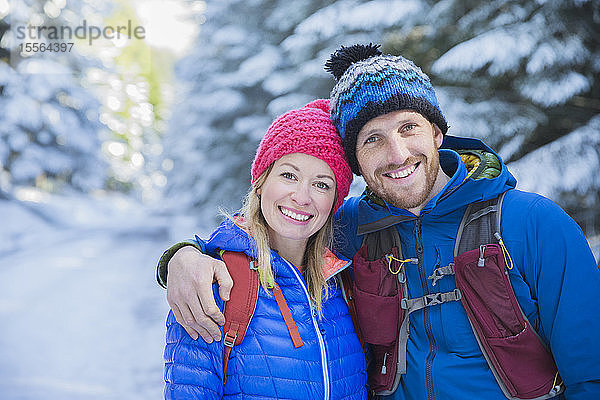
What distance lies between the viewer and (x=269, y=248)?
226cm

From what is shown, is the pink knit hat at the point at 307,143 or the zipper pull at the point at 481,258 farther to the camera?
the pink knit hat at the point at 307,143

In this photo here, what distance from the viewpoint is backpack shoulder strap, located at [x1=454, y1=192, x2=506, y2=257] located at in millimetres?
2027

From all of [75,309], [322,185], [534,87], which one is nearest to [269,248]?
[322,185]

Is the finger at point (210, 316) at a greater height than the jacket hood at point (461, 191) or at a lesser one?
lesser

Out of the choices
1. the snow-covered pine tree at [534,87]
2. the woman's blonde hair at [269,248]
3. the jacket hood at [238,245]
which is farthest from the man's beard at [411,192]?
the snow-covered pine tree at [534,87]

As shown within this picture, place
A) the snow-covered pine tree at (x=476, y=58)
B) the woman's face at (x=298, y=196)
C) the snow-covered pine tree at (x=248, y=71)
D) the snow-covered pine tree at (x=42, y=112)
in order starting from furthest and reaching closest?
1. the snow-covered pine tree at (x=42, y=112)
2. the snow-covered pine tree at (x=248, y=71)
3. the snow-covered pine tree at (x=476, y=58)
4. the woman's face at (x=298, y=196)

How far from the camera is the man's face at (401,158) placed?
223 cm

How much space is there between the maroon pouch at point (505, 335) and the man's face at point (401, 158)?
39 centimetres

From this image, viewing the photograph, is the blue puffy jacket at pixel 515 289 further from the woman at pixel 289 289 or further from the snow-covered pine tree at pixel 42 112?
the snow-covered pine tree at pixel 42 112

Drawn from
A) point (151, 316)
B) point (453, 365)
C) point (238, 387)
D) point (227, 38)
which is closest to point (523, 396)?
point (453, 365)

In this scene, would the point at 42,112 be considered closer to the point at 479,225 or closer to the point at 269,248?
the point at 269,248

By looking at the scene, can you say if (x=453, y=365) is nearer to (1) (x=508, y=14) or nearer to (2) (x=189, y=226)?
(1) (x=508, y=14)

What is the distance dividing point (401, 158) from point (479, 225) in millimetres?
428

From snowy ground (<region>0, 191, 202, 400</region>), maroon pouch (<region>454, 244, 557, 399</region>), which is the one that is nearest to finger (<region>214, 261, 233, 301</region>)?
maroon pouch (<region>454, 244, 557, 399</region>)
